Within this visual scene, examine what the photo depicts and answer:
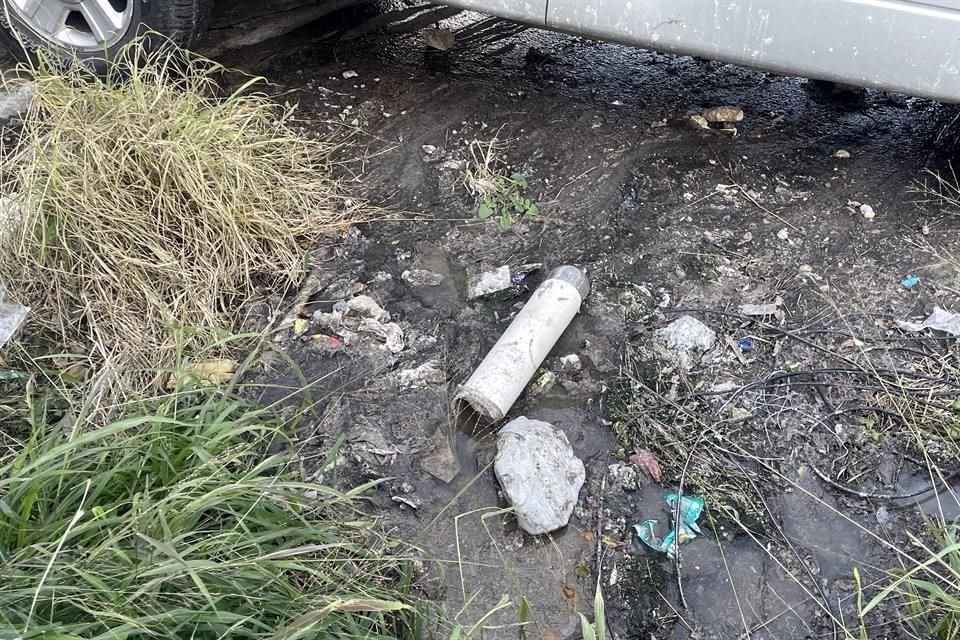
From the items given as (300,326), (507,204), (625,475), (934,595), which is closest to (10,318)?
(300,326)

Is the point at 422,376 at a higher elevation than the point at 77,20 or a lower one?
lower

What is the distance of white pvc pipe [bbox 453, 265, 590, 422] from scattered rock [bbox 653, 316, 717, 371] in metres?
0.31

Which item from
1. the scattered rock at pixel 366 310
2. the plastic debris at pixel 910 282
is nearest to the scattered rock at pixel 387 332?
the scattered rock at pixel 366 310

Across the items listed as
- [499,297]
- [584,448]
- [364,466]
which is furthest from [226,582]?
[499,297]

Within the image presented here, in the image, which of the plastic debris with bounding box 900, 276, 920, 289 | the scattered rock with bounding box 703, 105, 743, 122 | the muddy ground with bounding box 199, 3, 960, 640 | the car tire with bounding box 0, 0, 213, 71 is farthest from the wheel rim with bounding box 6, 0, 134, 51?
the plastic debris with bounding box 900, 276, 920, 289

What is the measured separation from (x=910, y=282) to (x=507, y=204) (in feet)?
5.10

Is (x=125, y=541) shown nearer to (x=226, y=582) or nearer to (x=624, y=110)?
(x=226, y=582)

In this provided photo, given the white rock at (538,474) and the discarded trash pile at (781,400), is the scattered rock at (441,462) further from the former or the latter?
the discarded trash pile at (781,400)

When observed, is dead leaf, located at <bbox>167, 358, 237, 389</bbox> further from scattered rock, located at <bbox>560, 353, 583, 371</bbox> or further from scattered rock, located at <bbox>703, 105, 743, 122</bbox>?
scattered rock, located at <bbox>703, 105, 743, 122</bbox>

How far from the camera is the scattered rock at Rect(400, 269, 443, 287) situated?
8.80ft

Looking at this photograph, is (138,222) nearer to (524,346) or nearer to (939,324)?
(524,346)

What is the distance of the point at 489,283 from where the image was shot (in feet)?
8.73

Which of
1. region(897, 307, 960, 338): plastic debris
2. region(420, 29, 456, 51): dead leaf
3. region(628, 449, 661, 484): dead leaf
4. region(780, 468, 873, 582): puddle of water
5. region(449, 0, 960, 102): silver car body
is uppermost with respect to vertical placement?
region(449, 0, 960, 102): silver car body

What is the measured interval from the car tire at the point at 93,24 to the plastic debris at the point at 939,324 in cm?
299
